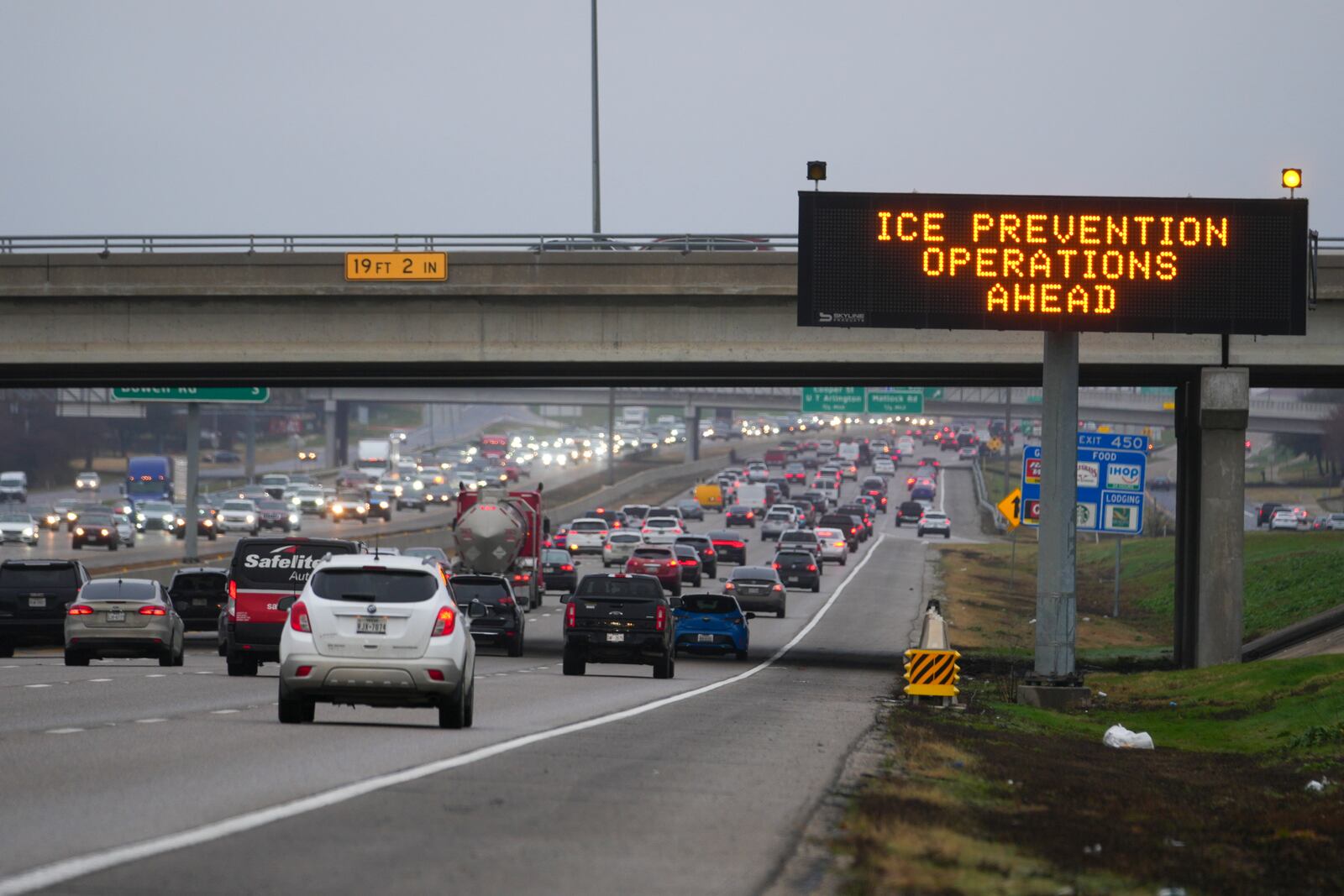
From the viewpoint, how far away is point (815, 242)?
26.9 meters

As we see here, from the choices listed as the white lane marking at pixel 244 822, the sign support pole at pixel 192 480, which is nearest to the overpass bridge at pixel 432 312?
the white lane marking at pixel 244 822

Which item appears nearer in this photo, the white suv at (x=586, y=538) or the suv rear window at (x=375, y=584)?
the suv rear window at (x=375, y=584)

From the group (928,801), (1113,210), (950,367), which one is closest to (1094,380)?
(950,367)

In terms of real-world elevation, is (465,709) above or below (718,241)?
below

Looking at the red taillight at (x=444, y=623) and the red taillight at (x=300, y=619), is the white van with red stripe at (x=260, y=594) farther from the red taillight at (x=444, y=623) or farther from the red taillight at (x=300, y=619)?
the red taillight at (x=444, y=623)

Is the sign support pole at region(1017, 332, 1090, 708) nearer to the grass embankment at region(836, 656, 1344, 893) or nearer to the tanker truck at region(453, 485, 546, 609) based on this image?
the grass embankment at region(836, 656, 1344, 893)

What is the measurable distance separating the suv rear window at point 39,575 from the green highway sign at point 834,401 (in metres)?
61.8

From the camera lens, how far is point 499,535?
52.8m

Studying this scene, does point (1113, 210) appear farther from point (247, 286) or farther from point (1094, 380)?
point (247, 286)

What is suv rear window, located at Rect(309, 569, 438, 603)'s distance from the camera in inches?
687

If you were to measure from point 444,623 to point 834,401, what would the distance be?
80.1 m

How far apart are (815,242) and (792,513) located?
68.0 m

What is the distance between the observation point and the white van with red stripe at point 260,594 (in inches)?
1064

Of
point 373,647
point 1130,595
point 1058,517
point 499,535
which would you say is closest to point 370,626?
point 373,647
